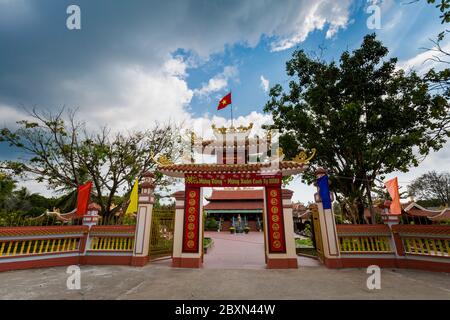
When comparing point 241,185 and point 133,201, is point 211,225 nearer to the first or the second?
point 133,201

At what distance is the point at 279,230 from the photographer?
298 inches

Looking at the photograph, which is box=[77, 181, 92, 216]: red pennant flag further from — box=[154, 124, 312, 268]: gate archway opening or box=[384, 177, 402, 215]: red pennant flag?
box=[384, 177, 402, 215]: red pennant flag

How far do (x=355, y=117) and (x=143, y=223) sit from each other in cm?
1067

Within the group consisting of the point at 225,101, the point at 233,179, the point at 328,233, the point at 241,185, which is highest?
the point at 225,101

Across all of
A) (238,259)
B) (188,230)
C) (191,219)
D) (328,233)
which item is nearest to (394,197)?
(328,233)

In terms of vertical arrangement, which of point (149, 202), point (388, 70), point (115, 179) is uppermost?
point (388, 70)

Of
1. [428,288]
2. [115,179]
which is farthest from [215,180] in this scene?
[115,179]

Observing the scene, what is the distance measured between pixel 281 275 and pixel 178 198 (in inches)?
173

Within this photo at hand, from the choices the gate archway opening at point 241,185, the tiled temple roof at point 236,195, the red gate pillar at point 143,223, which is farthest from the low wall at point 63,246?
the tiled temple roof at point 236,195

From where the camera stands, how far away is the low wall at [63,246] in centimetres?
669

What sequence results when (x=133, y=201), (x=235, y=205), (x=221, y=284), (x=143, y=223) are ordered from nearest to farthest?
(x=221, y=284), (x=143, y=223), (x=133, y=201), (x=235, y=205)

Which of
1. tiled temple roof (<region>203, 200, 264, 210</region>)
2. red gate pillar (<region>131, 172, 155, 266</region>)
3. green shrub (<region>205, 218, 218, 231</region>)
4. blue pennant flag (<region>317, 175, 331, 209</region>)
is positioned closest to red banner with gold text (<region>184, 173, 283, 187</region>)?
blue pennant flag (<region>317, 175, 331, 209</region>)

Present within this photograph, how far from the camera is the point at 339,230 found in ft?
24.1
